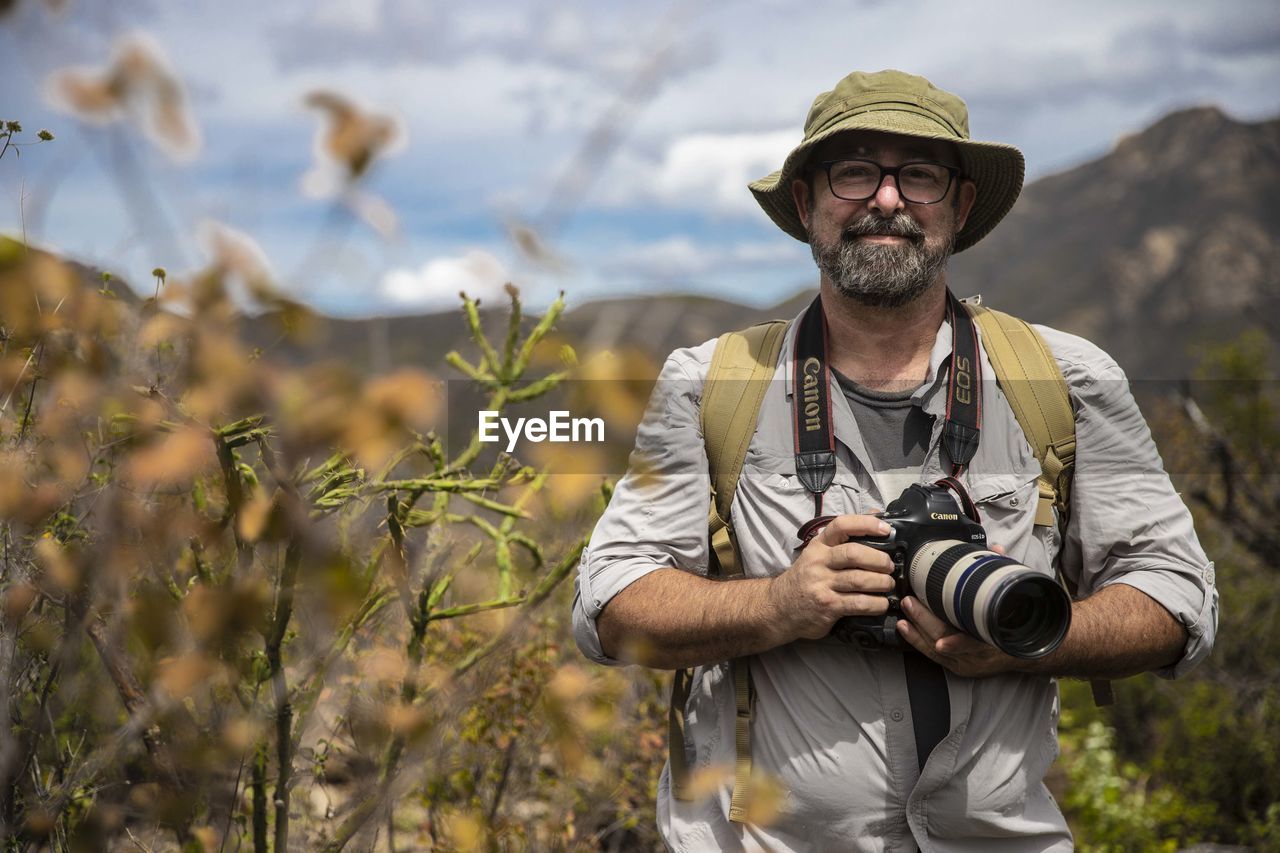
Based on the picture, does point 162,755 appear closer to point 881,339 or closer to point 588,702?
point 588,702

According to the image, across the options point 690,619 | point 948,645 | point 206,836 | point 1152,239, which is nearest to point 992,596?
point 948,645

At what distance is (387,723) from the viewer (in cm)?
165

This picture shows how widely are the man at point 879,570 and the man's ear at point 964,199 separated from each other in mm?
141

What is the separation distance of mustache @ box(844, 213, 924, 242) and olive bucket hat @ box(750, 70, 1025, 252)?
0.58 feet

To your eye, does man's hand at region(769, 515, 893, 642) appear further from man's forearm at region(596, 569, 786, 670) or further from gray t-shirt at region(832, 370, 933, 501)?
gray t-shirt at region(832, 370, 933, 501)

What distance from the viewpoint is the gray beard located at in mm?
2174

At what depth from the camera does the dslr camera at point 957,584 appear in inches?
65.8

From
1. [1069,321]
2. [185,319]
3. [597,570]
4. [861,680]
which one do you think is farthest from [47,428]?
[1069,321]

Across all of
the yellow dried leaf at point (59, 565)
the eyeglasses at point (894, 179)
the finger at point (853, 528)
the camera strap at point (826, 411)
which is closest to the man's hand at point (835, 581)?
the finger at point (853, 528)

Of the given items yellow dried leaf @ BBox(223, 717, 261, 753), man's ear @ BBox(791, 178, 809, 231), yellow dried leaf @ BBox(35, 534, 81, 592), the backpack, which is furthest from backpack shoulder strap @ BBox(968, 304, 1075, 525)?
yellow dried leaf @ BBox(35, 534, 81, 592)

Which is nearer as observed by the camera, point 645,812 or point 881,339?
point 881,339

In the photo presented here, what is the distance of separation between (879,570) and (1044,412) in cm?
50

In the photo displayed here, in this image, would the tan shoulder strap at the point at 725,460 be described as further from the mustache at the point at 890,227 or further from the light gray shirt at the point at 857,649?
the mustache at the point at 890,227

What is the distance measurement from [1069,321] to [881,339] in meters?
101
